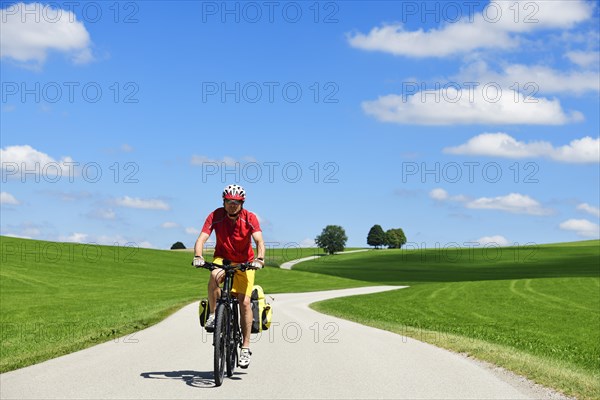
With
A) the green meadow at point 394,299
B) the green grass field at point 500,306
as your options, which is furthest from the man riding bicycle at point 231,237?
the green grass field at point 500,306

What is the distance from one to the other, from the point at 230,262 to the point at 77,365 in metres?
3.22

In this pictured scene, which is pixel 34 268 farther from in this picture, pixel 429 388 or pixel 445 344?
pixel 429 388

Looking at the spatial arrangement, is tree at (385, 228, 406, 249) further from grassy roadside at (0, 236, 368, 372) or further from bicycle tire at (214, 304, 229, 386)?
bicycle tire at (214, 304, 229, 386)

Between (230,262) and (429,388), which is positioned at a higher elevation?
(230,262)

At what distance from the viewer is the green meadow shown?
16688 millimetres

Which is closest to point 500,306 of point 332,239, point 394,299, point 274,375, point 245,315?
point 394,299

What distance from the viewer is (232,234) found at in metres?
10.1

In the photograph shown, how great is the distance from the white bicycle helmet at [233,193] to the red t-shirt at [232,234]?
270 millimetres

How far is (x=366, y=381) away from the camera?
10039 mm

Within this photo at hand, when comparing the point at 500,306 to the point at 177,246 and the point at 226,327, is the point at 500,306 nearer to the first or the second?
the point at 226,327

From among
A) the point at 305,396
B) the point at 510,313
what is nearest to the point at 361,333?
the point at 305,396

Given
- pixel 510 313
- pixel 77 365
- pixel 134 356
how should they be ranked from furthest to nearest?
pixel 510 313 → pixel 134 356 → pixel 77 365

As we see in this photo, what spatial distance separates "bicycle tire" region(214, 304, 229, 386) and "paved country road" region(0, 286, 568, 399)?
186 mm

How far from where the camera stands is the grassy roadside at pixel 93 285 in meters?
27.8
